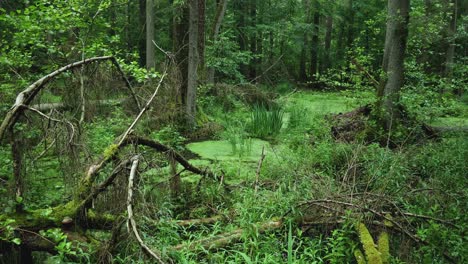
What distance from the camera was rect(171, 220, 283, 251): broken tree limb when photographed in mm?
2834

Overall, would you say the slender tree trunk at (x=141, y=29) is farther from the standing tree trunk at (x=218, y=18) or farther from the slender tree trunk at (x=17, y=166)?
the slender tree trunk at (x=17, y=166)

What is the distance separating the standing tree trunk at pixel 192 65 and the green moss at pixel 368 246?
14.8 ft

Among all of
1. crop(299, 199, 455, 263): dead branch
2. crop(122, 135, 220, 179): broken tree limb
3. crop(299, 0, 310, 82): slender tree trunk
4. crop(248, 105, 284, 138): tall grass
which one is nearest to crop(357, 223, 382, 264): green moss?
crop(299, 199, 455, 263): dead branch

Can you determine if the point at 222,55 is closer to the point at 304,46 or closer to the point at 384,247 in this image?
the point at 304,46

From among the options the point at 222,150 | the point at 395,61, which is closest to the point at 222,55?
the point at 222,150

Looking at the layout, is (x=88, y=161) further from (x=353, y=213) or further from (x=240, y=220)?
(x=353, y=213)

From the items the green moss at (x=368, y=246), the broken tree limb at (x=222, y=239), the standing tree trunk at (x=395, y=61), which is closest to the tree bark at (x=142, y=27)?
the standing tree trunk at (x=395, y=61)

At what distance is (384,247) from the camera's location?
281 centimetres

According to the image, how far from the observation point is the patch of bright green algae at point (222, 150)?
5779 millimetres

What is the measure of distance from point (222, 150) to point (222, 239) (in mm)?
3294

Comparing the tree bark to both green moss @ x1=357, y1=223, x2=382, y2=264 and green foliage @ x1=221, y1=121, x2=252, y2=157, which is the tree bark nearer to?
green foliage @ x1=221, y1=121, x2=252, y2=157

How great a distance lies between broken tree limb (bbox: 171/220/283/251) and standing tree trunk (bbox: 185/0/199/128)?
4026 mm

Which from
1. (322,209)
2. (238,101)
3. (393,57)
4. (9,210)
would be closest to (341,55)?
(238,101)

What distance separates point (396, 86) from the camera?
19.0 ft
